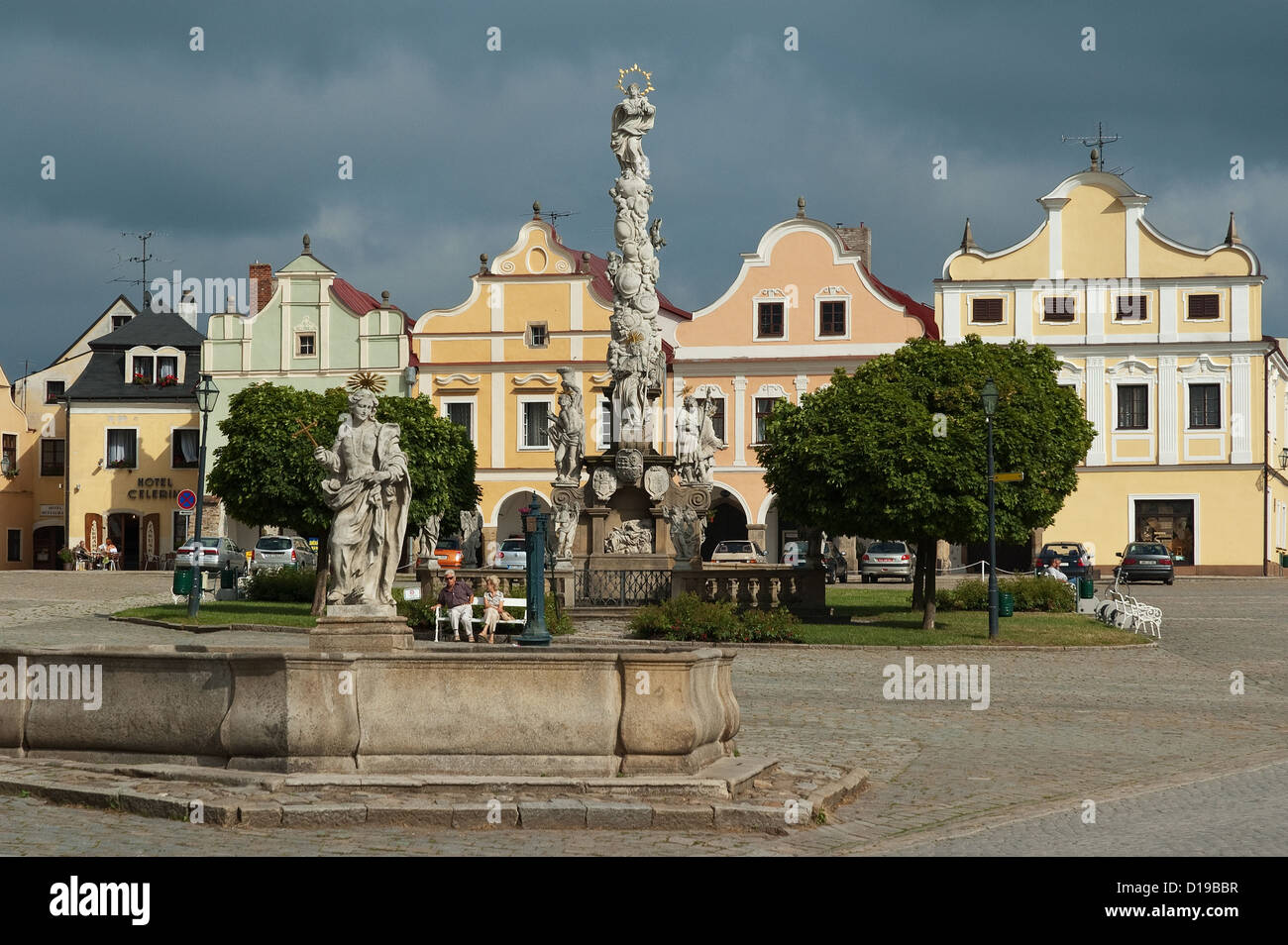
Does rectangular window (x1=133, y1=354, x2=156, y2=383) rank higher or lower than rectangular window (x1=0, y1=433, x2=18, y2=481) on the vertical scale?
higher

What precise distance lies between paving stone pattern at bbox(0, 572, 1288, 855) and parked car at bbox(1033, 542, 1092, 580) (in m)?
18.5

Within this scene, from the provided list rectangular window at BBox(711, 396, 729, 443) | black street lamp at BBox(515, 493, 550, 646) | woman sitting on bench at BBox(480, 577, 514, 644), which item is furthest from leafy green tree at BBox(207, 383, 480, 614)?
rectangular window at BBox(711, 396, 729, 443)

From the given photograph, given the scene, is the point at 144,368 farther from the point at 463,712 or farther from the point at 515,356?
the point at 463,712

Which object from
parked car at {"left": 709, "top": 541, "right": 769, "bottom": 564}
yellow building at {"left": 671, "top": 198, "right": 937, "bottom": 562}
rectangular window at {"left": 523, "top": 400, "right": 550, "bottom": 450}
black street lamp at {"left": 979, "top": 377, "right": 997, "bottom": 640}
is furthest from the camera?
rectangular window at {"left": 523, "top": 400, "right": 550, "bottom": 450}

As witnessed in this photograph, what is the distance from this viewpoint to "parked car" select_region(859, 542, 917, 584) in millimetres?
48219

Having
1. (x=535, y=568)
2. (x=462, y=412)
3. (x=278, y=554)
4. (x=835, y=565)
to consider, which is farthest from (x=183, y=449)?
(x=535, y=568)

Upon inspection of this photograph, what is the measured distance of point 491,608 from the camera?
23.9 m

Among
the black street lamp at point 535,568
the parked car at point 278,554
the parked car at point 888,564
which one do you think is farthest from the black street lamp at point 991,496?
the parked car at point 278,554

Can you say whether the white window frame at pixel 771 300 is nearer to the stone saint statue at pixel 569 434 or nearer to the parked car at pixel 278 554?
the parked car at pixel 278 554

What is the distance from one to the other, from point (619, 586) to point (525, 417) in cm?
2819

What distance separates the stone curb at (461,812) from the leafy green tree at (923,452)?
1885 centimetres

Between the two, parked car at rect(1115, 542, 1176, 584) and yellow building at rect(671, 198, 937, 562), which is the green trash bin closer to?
parked car at rect(1115, 542, 1176, 584)
